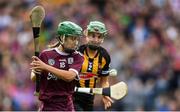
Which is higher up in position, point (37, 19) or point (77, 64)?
point (37, 19)

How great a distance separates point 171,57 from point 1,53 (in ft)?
12.4

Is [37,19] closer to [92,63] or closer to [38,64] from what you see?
[38,64]

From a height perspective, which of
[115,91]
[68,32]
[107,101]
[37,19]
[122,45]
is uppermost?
[122,45]

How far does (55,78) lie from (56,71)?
0.83 ft

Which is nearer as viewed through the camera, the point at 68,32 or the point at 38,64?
the point at 38,64

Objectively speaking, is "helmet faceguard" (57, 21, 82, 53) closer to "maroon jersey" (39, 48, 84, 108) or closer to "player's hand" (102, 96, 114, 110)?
"maroon jersey" (39, 48, 84, 108)

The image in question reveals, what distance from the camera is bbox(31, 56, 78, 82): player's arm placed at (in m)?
9.55

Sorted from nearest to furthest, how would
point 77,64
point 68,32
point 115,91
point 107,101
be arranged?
point 68,32
point 77,64
point 115,91
point 107,101

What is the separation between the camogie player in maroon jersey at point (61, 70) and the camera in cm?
→ 982

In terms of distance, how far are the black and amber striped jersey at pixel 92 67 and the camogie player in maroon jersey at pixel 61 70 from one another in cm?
103

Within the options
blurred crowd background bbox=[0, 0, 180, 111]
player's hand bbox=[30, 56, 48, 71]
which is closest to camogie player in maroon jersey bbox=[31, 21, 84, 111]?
player's hand bbox=[30, 56, 48, 71]

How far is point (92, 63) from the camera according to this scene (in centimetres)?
1117

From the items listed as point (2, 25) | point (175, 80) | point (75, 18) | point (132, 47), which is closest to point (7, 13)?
point (2, 25)

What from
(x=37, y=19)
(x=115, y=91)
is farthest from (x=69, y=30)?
(x=115, y=91)
